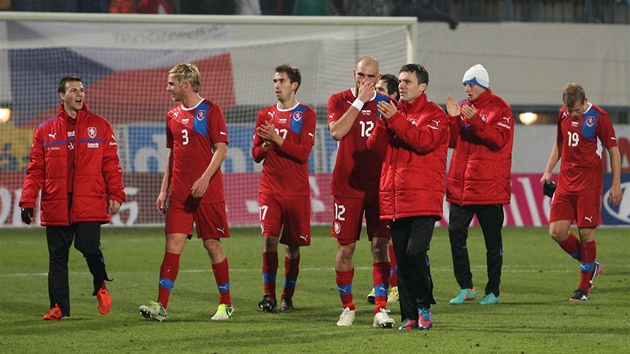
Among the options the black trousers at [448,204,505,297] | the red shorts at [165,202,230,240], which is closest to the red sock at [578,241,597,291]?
the black trousers at [448,204,505,297]

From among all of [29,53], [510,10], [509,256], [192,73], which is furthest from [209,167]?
[510,10]

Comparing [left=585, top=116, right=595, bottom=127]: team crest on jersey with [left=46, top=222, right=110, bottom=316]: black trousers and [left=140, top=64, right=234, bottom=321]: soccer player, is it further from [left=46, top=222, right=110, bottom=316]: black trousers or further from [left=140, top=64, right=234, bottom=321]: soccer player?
[left=46, top=222, right=110, bottom=316]: black trousers

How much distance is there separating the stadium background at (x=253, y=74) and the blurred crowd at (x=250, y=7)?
358 millimetres

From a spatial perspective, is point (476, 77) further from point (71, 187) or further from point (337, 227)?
point (71, 187)

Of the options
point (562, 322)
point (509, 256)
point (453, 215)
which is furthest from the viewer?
point (509, 256)

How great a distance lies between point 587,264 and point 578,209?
56 centimetres

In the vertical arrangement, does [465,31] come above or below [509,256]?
above

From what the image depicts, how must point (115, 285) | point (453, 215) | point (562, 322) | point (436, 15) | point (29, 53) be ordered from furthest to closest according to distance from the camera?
1. point (436, 15)
2. point (29, 53)
3. point (115, 285)
4. point (453, 215)
5. point (562, 322)

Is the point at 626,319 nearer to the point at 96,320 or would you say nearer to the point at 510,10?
the point at 96,320

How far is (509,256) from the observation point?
14.9 m

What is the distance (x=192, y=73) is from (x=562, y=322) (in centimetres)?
361

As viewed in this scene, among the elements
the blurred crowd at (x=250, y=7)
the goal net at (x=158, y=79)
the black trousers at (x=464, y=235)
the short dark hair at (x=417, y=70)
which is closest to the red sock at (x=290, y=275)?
the black trousers at (x=464, y=235)

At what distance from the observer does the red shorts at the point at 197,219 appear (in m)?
8.90

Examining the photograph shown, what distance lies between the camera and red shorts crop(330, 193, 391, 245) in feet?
28.7
